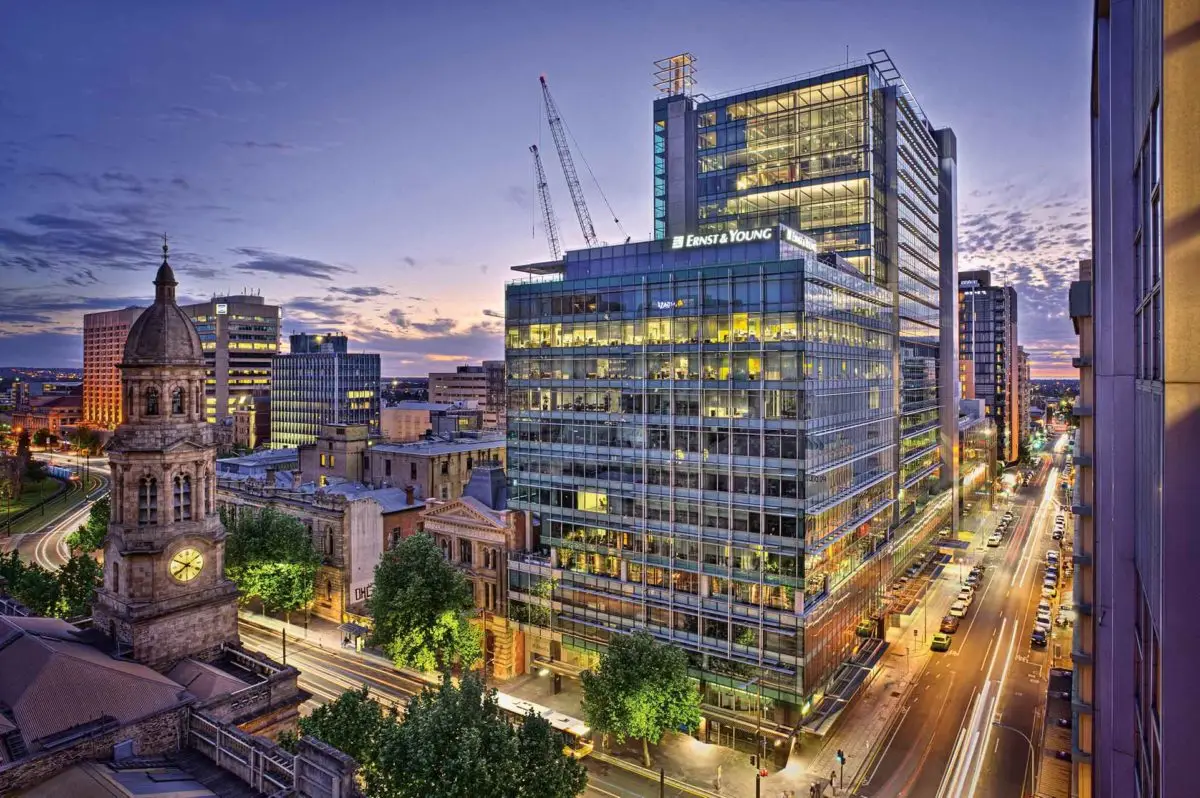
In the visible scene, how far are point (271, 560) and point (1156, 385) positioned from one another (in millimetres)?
81377

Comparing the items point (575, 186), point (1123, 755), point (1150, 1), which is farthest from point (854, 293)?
point (575, 186)

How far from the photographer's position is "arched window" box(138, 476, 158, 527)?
45.2 metres

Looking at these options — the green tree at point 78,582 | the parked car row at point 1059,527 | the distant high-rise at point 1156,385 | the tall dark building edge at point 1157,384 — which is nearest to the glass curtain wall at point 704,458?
the distant high-rise at point 1156,385

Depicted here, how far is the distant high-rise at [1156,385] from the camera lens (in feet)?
28.8

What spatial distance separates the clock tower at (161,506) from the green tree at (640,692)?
27.2m

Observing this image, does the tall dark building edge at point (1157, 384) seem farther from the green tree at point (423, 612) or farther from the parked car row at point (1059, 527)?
the parked car row at point (1059, 527)

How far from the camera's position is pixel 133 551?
44031 millimetres

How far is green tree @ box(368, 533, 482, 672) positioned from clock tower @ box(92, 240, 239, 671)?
51.4 feet

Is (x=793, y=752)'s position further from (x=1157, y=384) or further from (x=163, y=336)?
(x=163, y=336)

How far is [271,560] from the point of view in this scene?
7550cm

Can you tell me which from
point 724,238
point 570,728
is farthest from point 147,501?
point 724,238

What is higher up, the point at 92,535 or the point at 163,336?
the point at 163,336

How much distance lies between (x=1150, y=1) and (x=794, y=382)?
44.4 meters

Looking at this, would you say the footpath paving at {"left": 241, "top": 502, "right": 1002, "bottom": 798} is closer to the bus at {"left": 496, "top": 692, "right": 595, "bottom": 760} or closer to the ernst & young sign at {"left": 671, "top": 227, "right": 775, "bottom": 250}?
the bus at {"left": 496, "top": 692, "right": 595, "bottom": 760}
